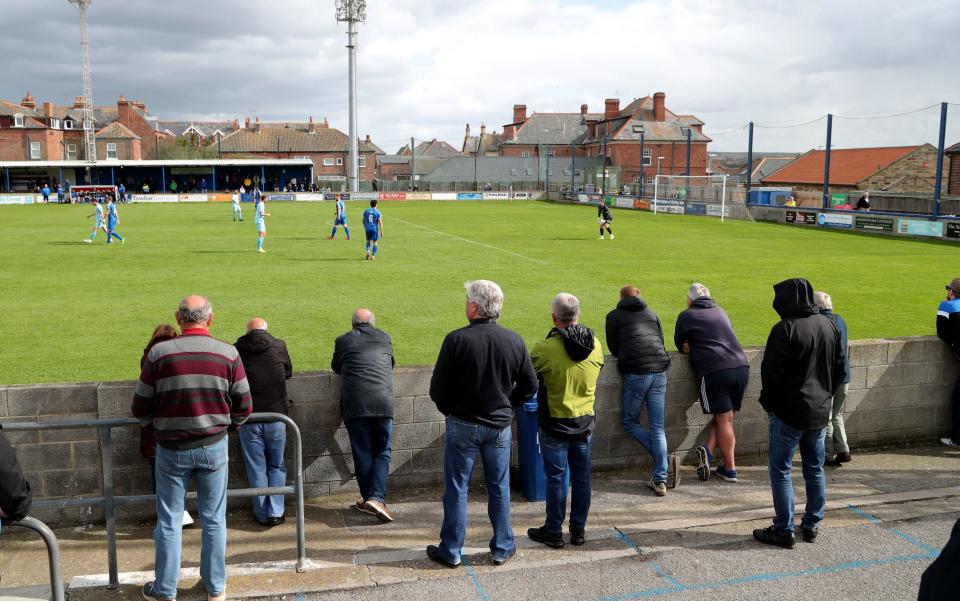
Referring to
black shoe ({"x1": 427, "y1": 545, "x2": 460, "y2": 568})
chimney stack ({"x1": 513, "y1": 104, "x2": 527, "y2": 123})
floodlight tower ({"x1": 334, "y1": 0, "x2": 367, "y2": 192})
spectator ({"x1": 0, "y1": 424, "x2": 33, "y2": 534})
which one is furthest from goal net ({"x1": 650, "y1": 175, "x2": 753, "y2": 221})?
chimney stack ({"x1": 513, "y1": 104, "x2": 527, "y2": 123})

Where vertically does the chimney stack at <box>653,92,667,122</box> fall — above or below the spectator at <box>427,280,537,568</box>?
above

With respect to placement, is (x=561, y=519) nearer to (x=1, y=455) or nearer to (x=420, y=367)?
(x=420, y=367)

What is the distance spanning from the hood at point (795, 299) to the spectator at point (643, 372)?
144 cm

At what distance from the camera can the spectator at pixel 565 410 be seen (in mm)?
5812

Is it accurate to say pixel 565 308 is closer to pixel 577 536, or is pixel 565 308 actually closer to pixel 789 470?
pixel 577 536

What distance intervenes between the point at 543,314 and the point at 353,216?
100 ft

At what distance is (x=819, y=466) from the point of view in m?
6.03

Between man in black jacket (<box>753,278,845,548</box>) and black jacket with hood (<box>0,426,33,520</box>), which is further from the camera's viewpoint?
man in black jacket (<box>753,278,845,548</box>)

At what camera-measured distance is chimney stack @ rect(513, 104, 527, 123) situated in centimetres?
11056

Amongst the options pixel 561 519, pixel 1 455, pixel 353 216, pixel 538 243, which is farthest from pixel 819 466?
pixel 353 216

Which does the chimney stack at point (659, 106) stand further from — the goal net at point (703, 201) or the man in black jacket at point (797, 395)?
the man in black jacket at point (797, 395)

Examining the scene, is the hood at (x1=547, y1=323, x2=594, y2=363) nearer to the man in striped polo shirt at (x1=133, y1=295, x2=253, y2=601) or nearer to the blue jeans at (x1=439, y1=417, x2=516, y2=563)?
the blue jeans at (x1=439, y1=417, x2=516, y2=563)

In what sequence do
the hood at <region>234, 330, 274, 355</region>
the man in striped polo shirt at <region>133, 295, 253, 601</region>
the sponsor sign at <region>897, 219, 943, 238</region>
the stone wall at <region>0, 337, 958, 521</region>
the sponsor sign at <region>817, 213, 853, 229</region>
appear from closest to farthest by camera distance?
the man in striped polo shirt at <region>133, 295, 253, 601</region> → the stone wall at <region>0, 337, 958, 521</region> → the hood at <region>234, 330, 274, 355</region> → the sponsor sign at <region>897, 219, 943, 238</region> → the sponsor sign at <region>817, 213, 853, 229</region>

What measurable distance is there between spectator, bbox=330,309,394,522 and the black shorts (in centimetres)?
295
